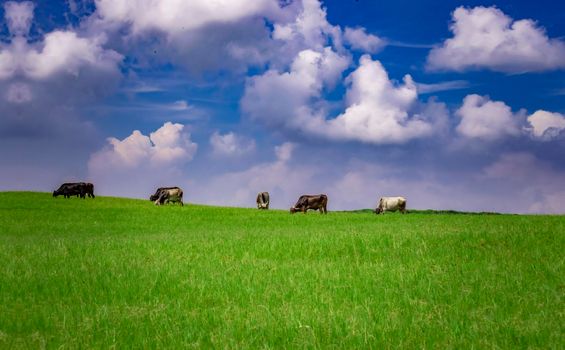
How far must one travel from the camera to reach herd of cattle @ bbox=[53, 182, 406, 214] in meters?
53.7

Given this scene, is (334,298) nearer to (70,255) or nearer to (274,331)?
(274,331)

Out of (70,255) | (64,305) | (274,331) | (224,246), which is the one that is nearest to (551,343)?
(274,331)

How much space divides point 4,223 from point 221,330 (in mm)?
31320

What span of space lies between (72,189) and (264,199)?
2260 centimetres

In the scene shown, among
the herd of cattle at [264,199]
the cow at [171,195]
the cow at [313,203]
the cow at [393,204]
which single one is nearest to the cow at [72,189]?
the herd of cattle at [264,199]

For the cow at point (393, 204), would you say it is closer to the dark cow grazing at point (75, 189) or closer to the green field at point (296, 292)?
the dark cow grazing at point (75, 189)

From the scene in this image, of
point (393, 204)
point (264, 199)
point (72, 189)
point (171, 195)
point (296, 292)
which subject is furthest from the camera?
point (72, 189)

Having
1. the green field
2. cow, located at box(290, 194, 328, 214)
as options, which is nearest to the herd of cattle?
cow, located at box(290, 194, 328, 214)

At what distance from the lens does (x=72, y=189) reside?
65.8m

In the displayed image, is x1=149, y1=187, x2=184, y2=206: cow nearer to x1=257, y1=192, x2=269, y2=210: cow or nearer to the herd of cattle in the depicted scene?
the herd of cattle

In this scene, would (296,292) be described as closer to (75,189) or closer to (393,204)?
(393,204)

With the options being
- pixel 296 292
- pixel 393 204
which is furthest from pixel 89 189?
pixel 296 292

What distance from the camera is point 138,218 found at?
40969 millimetres

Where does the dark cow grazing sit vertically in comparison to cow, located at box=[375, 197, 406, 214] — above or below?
above
